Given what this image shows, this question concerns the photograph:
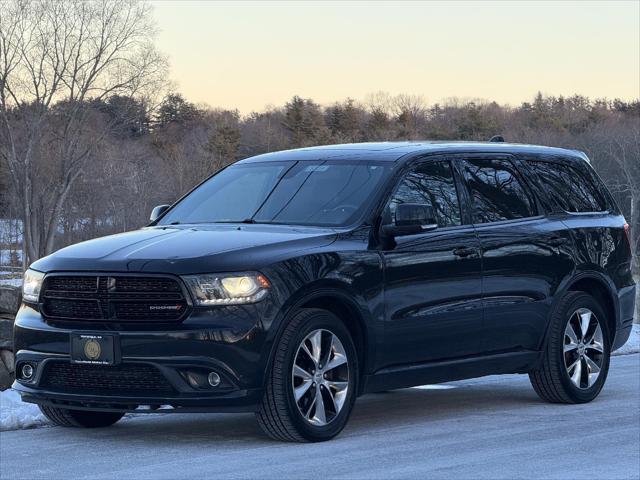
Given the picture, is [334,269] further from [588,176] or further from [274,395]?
[588,176]

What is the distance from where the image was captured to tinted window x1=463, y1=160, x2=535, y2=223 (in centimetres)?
1009

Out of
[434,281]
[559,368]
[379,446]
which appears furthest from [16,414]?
[559,368]

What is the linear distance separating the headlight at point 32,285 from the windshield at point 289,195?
1.42 meters

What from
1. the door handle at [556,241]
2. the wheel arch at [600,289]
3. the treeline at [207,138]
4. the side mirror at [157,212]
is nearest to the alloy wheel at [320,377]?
the side mirror at [157,212]

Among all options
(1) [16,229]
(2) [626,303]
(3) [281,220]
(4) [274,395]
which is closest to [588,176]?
(2) [626,303]

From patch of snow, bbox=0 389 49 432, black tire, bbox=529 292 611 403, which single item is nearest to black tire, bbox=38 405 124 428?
patch of snow, bbox=0 389 49 432

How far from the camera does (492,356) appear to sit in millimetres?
9914

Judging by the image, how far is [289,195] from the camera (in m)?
9.56

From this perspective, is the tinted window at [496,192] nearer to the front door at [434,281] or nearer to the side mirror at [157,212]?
the front door at [434,281]

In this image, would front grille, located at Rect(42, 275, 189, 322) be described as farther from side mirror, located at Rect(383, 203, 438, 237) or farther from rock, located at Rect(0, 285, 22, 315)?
rock, located at Rect(0, 285, 22, 315)

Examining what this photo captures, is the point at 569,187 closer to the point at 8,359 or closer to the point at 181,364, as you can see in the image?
the point at 181,364

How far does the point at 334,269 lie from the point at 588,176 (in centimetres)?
372

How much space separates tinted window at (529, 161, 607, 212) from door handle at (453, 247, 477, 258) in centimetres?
150

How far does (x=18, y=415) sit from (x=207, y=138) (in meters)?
115
